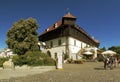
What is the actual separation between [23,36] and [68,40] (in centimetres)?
1549

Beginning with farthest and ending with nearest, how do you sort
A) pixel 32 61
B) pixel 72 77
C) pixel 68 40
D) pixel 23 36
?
pixel 68 40
pixel 23 36
pixel 32 61
pixel 72 77

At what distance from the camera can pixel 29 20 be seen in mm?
54250

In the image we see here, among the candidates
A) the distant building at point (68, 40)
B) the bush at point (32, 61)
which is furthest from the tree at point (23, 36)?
the bush at point (32, 61)

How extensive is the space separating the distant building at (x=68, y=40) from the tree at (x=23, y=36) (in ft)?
42.6

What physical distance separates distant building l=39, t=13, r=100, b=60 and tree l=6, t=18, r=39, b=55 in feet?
42.6

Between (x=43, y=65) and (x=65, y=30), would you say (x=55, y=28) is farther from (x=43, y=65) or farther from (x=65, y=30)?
(x=43, y=65)

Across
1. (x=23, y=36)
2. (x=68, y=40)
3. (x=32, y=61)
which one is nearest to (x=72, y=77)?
(x=32, y=61)

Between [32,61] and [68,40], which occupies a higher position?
[68,40]

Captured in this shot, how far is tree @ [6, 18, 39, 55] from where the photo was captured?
172ft

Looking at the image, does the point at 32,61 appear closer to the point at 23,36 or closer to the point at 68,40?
the point at 23,36

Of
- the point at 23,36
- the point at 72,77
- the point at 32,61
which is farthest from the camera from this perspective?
the point at 23,36

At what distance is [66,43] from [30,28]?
14.7 metres

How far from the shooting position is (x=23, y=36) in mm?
53500

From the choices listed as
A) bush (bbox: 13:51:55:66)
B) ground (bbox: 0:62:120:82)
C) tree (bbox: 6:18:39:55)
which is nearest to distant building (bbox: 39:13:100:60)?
tree (bbox: 6:18:39:55)
